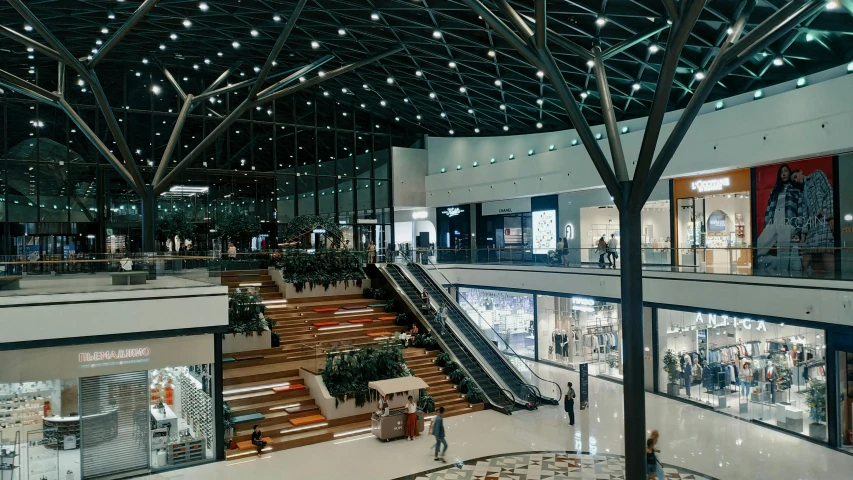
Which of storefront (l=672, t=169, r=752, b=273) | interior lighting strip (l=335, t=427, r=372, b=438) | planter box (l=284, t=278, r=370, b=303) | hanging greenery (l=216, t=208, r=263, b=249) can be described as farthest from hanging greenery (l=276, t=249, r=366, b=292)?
storefront (l=672, t=169, r=752, b=273)

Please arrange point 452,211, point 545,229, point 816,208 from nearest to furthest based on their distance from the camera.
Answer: point 816,208 → point 545,229 → point 452,211

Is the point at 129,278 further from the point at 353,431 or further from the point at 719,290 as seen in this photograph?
the point at 719,290

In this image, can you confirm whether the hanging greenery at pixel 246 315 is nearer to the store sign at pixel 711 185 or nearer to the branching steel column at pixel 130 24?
the branching steel column at pixel 130 24

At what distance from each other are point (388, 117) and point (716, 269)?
2431 cm

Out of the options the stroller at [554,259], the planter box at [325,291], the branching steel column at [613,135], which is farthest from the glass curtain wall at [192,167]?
the branching steel column at [613,135]

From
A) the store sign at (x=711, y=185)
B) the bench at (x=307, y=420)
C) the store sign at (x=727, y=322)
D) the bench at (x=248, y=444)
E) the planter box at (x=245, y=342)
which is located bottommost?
the bench at (x=248, y=444)

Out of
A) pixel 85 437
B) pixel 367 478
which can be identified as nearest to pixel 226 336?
pixel 85 437

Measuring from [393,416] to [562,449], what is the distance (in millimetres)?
4608

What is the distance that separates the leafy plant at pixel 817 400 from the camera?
16234 mm

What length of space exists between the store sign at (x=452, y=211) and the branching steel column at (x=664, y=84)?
28.4m

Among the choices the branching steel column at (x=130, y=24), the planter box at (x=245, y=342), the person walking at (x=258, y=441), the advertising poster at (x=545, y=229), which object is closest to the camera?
the person walking at (x=258, y=441)

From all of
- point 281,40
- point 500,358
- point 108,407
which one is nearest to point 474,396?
point 500,358

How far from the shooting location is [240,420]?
16.7 metres

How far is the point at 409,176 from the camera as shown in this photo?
3966 centimetres
